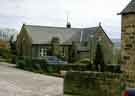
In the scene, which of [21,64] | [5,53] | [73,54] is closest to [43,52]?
[73,54]

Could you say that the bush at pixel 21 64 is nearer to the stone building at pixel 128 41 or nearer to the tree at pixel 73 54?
the tree at pixel 73 54

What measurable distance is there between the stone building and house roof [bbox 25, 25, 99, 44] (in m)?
40.2

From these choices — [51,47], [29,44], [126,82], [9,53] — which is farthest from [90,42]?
[126,82]

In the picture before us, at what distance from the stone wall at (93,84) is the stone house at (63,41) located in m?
36.7

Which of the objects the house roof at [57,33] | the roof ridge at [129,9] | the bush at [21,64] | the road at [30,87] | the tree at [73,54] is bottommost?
the road at [30,87]

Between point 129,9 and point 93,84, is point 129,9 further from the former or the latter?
point 93,84

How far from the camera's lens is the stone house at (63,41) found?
51.1 metres

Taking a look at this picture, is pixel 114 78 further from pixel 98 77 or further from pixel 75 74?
pixel 75 74

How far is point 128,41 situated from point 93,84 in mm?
2764

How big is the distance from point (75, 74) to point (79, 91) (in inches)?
32.2

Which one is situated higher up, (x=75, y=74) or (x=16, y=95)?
(x=75, y=74)

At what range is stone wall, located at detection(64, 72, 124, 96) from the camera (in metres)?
12.2

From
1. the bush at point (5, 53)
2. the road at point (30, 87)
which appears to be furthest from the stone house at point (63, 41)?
the road at point (30, 87)

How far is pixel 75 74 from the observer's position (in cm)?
1364
